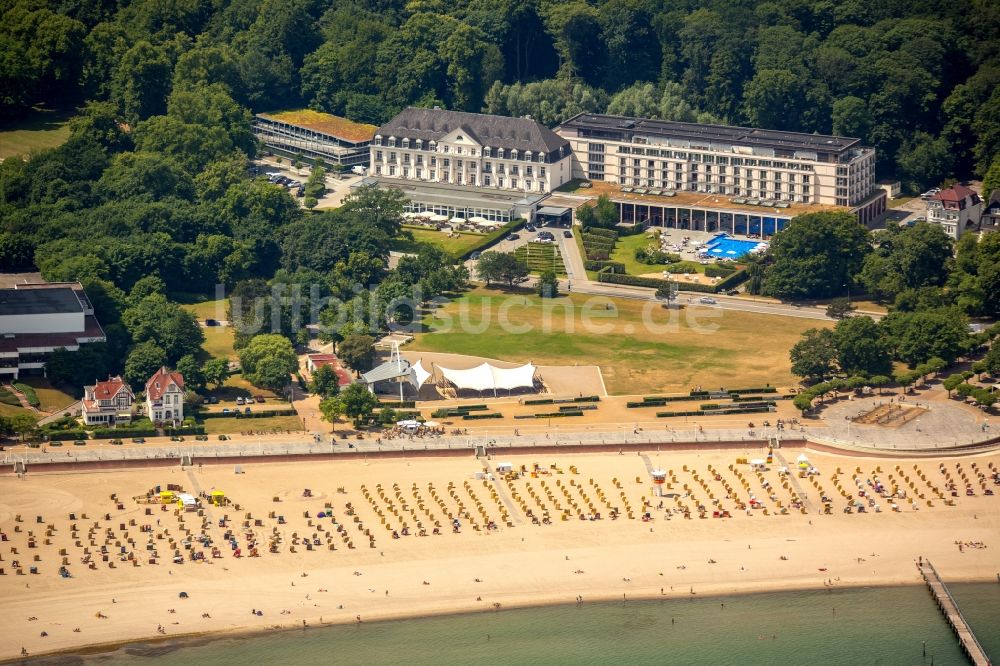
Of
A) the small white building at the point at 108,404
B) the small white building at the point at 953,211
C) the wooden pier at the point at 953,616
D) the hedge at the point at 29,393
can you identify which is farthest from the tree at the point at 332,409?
the small white building at the point at 953,211

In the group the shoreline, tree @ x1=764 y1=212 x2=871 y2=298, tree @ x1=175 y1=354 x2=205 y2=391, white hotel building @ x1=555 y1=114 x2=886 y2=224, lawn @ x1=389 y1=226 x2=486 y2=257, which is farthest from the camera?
white hotel building @ x1=555 y1=114 x2=886 y2=224

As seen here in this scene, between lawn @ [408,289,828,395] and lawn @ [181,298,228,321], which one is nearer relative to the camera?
lawn @ [408,289,828,395]

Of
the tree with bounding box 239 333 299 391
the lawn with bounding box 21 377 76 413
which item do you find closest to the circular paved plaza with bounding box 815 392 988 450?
the tree with bounding box 239 333 299 391

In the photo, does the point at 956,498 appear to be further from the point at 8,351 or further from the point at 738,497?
the point at 8,351

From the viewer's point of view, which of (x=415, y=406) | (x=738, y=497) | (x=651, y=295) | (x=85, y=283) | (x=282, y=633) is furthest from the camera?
(x=651, y=295)

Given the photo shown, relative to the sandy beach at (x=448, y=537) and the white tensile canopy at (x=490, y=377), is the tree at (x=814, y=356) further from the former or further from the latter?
the white tensile canopy at (x=490, y=377)

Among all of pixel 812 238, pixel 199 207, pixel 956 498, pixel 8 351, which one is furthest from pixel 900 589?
pixel 199 207

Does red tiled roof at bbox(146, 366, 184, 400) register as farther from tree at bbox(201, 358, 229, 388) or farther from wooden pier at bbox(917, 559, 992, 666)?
wooden pier at bbox(917, 559, 992, 666)

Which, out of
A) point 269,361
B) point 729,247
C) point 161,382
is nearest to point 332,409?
point 269,361
